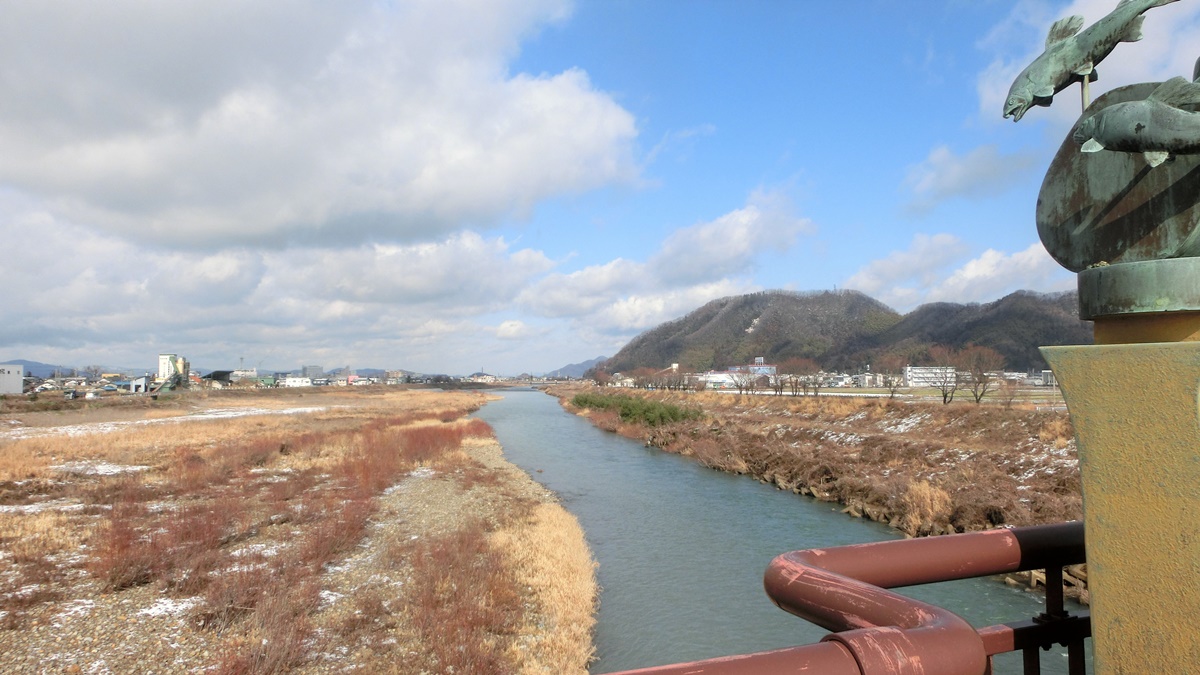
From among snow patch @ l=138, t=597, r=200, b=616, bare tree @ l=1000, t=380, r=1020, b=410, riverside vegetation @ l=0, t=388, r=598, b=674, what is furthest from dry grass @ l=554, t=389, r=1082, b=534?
snow patch @ l=138, t=597, r=200, b=616

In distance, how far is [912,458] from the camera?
83.7ft

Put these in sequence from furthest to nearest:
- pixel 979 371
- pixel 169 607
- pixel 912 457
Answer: pixel 979 371
pixel 912 457
pixel 169 607

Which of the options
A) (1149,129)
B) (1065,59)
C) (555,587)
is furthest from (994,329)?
(1149,129)

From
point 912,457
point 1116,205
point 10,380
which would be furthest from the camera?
point 10,380

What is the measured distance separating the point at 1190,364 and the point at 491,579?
12.3m

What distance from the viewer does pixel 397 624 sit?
10.5m

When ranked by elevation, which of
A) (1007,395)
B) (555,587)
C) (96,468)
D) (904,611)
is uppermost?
(904,611)

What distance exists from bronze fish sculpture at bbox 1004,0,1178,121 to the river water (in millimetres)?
10187

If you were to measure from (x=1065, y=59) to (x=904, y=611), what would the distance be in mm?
2289

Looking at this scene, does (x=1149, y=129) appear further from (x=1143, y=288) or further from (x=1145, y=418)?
(x=1145, y=418)

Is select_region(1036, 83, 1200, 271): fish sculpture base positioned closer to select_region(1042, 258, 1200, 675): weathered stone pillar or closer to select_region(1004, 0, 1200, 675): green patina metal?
select_region(1004, 0, 1200, 675): green patina metal

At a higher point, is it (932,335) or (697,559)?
(932,335)

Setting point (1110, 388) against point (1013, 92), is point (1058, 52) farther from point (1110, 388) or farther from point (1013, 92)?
point (1110, 388)

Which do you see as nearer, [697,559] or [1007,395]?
[697,559]
